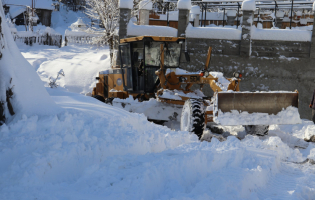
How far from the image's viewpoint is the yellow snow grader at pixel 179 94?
693 centimetres

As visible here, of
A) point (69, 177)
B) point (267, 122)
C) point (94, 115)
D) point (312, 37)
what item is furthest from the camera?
point (312, 37)

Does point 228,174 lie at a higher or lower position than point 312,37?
lower

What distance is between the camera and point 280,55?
13.1 m

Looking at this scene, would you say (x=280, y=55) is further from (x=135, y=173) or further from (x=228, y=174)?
(x=135, y=173)

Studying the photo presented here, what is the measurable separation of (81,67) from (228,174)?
1731 centimetres

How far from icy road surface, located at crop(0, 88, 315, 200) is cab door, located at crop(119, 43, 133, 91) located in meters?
4.94

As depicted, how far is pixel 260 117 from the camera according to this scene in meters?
6.94

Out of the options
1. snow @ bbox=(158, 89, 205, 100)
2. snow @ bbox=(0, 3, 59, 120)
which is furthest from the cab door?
snow @ bbox=(0, 3, 59, 120)

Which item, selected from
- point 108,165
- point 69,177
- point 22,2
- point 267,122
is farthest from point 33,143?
point 22,2

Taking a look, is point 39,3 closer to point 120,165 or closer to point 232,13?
point 232,13

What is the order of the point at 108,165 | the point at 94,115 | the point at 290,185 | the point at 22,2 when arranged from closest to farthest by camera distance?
the point at 108,165
the point at 290,185
the point at 94,115
the point at 22,2

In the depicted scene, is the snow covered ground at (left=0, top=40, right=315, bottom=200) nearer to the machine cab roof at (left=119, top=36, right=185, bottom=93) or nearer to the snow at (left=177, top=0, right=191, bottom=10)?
the machine cab roof at (left=119, top=36, right=185, bottom=93)

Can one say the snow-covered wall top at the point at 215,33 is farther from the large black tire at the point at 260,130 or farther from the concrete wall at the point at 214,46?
the large black tire at the point at 260,130

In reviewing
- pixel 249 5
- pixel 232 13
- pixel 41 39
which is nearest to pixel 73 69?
pixel 249 5
